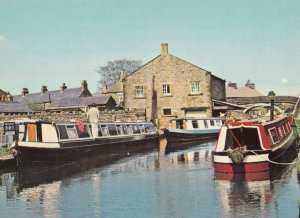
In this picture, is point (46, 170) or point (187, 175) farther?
point (46, 170)

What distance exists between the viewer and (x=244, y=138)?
57.5 ft

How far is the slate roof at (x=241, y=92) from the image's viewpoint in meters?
69.1

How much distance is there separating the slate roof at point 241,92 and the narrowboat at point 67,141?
40.5m

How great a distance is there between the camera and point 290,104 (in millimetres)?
50250

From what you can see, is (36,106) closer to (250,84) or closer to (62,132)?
(250,84)

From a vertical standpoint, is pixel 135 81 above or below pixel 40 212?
above

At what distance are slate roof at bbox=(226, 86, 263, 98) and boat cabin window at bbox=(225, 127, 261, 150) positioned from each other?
5147cm

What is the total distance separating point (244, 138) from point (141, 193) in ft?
17.7

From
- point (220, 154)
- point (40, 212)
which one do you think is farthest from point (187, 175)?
point (40, 212)

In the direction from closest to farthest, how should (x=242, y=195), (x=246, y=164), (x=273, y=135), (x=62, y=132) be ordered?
1. (x=242, y=195)
2. (x=246, y=164)
3. (x=273, y=135)
4. (x=62, y=132)

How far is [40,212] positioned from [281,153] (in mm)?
11160

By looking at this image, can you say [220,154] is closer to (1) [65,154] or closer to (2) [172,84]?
(1) [65,154]

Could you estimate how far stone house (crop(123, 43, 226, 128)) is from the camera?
142 ft

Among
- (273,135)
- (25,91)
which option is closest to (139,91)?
(273,135)
